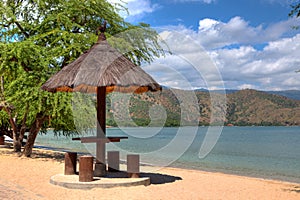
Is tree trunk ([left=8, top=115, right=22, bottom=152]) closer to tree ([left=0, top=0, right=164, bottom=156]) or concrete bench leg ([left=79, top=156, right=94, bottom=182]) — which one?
tree ([left=0, top=0, right=164, bottom=156])

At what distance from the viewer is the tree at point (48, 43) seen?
42.1ft

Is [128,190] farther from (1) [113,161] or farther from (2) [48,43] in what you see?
(2) [48,43]

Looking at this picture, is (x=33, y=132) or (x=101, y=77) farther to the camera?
(x=33, y=132)

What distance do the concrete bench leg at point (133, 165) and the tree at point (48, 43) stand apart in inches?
184

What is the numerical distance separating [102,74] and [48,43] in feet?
22.1

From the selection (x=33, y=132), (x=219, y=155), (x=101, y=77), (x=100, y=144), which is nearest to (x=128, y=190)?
(x=100, y=144)

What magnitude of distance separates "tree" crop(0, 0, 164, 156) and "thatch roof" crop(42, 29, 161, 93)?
396cm

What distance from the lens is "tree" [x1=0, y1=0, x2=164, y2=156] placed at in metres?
12.8

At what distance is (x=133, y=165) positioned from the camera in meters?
8.66

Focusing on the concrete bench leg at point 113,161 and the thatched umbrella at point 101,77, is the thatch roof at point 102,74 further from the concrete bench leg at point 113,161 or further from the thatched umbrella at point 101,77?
the concrete bench leg at point 113,161

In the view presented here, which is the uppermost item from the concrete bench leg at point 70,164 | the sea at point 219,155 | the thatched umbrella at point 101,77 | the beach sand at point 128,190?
the thatched umbrella at point 101,77

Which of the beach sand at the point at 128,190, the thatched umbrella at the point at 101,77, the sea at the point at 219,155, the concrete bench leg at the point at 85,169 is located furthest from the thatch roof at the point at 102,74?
the sea at the point at 219,155

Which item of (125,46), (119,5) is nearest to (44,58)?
(125,46)

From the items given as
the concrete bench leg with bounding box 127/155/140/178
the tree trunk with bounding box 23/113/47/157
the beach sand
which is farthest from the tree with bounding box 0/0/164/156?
the concrete bench leg with bounding box 127/155/140/178
